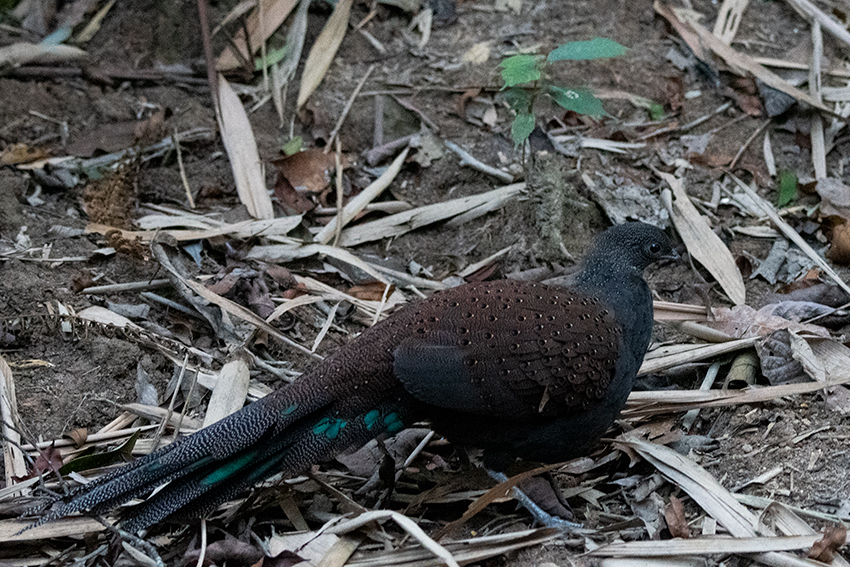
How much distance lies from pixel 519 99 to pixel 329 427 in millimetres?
2207

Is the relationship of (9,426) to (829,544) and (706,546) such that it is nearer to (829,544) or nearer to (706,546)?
(706,546)

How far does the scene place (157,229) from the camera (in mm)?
4453

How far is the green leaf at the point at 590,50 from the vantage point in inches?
162

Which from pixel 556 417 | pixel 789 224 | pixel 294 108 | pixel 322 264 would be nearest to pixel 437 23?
pixel 294 108

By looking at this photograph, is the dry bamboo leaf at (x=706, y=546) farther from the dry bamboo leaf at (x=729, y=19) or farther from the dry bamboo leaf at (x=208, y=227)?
the dry bamboo leaf at (x=729, y=19)

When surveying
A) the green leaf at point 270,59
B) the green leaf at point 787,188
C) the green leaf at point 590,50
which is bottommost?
the green leaf at point 787,188

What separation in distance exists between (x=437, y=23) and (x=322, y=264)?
2207mm

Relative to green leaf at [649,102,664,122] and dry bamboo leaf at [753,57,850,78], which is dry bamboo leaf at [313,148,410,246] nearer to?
green leaf at [649,102,664,122]

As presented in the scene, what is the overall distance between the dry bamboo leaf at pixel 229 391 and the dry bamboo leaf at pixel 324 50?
223 cm

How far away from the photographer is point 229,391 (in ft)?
12.0

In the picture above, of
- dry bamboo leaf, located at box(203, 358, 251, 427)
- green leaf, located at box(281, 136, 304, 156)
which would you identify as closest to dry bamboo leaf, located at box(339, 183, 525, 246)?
green leaf, located at box(281, 136, 304, 156)

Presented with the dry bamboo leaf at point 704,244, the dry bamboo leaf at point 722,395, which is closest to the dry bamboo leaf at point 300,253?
the dry bamboo leaf at point 722,395

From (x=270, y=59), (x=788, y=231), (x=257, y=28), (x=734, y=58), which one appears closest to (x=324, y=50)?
(x=270, y=59)

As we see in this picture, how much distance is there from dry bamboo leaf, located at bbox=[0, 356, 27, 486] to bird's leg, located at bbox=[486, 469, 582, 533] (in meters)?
1.85
